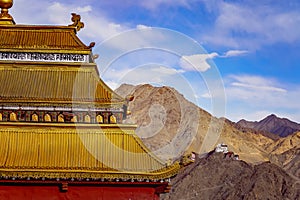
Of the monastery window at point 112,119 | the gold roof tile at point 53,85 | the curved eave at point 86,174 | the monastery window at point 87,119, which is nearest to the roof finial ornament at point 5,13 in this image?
the gold roof tile at point 53,85

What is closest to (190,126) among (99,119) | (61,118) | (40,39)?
(40,39)

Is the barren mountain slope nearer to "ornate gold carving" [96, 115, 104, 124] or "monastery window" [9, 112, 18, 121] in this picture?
"ornate gold carving" [96, 115, 104, 124]

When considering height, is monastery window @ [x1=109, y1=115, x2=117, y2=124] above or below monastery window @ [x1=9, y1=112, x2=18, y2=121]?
below

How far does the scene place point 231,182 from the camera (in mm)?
101188

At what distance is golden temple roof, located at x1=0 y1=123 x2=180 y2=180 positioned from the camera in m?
22.0

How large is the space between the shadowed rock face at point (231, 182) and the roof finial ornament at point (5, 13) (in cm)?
6892

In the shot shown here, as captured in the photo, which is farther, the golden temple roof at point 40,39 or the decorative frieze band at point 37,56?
the decorative frieze band at point 37,56

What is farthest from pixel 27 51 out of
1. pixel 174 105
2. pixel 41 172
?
pixel 174 105

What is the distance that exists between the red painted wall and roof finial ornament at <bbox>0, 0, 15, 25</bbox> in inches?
321

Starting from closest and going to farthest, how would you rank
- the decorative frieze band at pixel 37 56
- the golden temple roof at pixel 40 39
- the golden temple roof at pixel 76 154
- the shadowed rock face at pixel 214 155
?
the golden temple roof at pixel 76 154, the golden temple roof at pixel 40 39, the decorative frieze band at pixel 37 56, the shadowed rock face at pixel 214 155

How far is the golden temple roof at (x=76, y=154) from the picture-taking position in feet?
72.1

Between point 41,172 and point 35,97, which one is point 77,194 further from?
point 35,97

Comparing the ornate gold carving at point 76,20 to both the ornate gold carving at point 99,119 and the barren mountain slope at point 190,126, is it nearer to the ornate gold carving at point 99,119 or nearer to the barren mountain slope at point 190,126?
the ornate gold carving at point 99,119

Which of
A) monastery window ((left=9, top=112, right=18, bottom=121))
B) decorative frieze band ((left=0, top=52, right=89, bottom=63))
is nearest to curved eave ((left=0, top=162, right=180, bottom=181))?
monastery window ((left=9, top=112, right=18, bottom=121))
